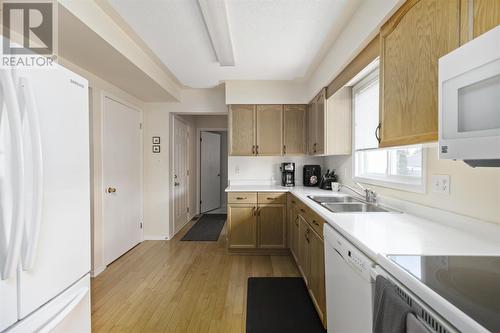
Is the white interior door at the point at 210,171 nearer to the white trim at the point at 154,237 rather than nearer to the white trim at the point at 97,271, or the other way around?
the white trim at the point at 154,237

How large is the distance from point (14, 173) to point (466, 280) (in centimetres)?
163

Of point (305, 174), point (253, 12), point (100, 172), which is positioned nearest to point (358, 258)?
point (253, 12)

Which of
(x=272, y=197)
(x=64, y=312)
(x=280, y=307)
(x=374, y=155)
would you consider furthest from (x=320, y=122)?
(x=64, y=312)

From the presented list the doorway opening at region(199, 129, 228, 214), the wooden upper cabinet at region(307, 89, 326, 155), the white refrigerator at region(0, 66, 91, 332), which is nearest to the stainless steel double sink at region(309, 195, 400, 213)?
the wooden upper cabinet at region(307, 89, 326, 155)

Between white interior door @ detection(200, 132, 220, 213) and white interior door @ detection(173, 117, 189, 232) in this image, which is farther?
white interior door @ detection(200, 132, 220, 213)

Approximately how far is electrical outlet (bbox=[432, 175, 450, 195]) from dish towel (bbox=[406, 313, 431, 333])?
96cm

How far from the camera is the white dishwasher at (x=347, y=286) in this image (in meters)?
1.03

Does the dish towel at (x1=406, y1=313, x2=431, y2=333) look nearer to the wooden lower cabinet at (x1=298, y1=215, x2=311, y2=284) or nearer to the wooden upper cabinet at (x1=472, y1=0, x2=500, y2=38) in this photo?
the wooden upper cabinet at (x1=472, y1=0, x2=500, y2=38)

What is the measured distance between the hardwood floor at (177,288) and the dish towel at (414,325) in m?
1.44

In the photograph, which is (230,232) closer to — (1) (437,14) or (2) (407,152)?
(2) (407,152)

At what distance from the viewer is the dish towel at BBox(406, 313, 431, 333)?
2.19 ft

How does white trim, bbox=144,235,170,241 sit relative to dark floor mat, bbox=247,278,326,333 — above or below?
above

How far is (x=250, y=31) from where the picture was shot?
2.09m

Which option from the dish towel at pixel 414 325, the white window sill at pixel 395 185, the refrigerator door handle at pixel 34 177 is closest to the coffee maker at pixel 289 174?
the white window sill at pixel 395 185
